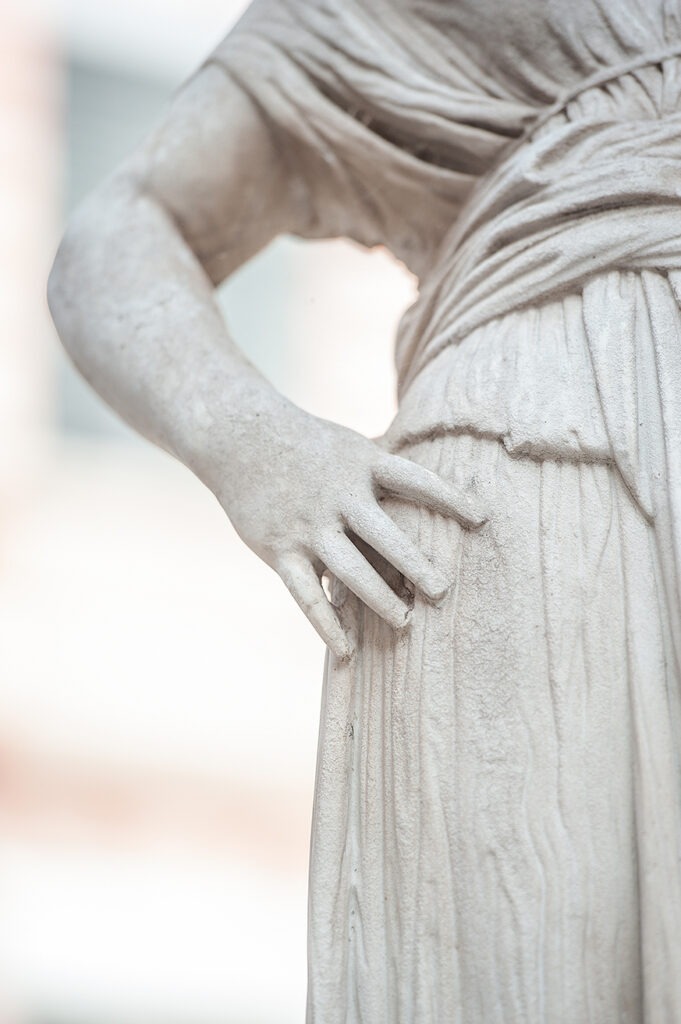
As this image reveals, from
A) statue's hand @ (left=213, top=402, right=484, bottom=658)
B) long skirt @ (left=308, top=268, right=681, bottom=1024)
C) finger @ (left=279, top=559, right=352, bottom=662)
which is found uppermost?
statue's hand @ (left=213, top=402, right=484, bottom=658)

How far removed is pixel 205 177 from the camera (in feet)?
6.41

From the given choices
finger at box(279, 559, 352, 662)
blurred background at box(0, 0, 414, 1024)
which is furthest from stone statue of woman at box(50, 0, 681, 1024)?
blurred background at box(0, 0, 414, 1024)

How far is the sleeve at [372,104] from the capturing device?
1.86 m

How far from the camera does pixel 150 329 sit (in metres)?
1.80

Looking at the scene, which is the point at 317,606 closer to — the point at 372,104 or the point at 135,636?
the point at 372,104

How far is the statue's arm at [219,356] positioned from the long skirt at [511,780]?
6cm

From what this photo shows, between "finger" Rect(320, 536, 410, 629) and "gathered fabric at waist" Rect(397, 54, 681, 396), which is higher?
"gathered fabric at waist" Rect(397, 54, 681, 396)

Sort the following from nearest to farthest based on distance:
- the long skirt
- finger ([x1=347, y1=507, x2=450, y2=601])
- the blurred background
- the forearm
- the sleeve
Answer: the long skirt, finger ([x1=347, y1=507, x2=450, y2=601]), the forearm, the sleeve, the blurred background

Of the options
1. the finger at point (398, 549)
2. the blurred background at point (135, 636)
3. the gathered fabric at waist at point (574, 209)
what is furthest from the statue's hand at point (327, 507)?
the blurred background at point (135, 636)

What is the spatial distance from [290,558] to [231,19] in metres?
3.41

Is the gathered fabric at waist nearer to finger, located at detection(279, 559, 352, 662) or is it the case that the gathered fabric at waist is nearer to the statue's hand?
the statue's hand


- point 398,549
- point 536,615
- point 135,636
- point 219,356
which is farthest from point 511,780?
point 135,636

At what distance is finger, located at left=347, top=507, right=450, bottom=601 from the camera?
5.04ft

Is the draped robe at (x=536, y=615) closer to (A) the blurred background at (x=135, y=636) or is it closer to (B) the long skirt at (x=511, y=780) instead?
(B) the long skirt at (x=511, y=780)
